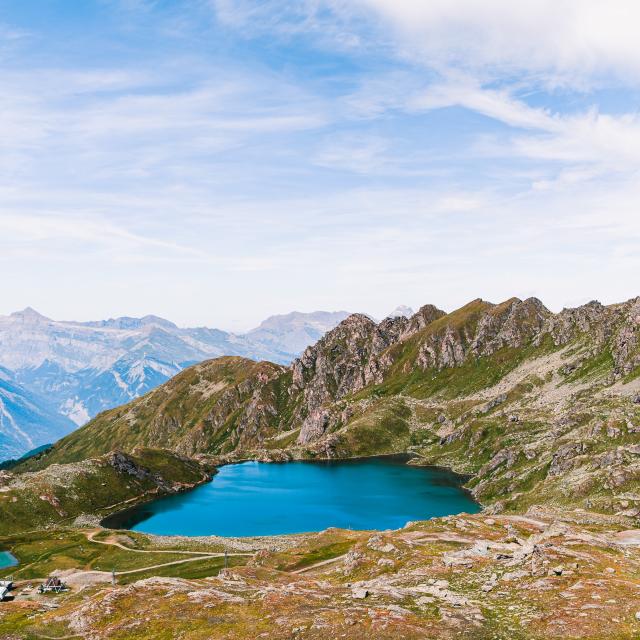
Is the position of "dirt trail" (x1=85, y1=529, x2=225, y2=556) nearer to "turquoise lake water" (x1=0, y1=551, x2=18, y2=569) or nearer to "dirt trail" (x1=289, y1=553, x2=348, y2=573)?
"turquoise lake water" (x1=0, y1=551, x2=18, y2=569)

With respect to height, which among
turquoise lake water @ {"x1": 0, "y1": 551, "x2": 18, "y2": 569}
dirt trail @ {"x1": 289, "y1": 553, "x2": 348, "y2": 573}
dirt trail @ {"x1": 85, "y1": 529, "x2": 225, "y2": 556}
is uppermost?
dirt trail @ {"x1": 289, "y1": 553, "x2": 348, "y2": 573}

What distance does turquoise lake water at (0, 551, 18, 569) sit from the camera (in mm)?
146000

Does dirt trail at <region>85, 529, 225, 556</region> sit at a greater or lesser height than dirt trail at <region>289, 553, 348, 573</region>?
lesser

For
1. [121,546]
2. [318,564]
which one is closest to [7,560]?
[121,546]

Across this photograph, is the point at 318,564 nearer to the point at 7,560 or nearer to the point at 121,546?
the point at 121,546

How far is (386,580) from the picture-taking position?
62.1m

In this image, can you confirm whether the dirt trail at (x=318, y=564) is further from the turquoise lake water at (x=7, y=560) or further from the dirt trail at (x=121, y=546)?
the turquoise lake water at (x=7, y=560)

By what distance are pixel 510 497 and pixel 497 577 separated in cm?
13569

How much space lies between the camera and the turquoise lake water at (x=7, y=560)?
14600 cm

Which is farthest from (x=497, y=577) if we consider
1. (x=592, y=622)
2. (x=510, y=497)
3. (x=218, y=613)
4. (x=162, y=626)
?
(x=510, y=497)

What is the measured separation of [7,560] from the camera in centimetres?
15075

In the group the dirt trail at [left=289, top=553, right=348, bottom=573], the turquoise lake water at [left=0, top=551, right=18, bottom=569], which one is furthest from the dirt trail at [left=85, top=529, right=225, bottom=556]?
the dirt trail at [left=289, top=553, right=348, bottom=573]

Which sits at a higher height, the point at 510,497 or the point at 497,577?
the point at 497,577

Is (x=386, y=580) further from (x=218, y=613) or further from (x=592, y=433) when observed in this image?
(x=592, y=433)
